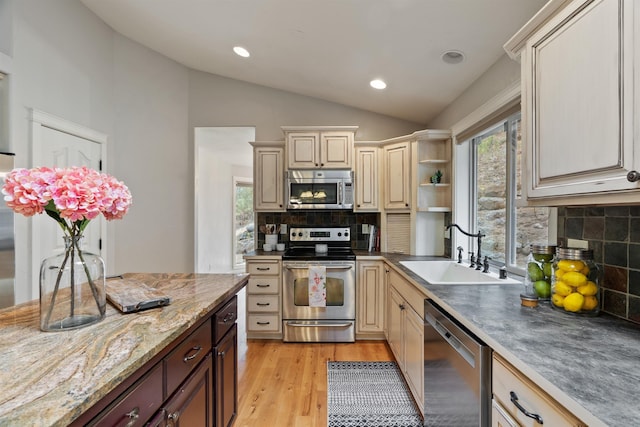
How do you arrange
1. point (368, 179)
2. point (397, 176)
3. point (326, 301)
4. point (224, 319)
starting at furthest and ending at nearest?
point (368, 179), point (397, 176), point (326, 301), point (224, 319)

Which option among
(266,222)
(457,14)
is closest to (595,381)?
(457,14)

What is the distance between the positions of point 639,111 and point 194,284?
74.7 inches

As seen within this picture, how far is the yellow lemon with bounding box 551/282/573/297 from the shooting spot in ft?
4.10

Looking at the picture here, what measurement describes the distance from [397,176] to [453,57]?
129cm

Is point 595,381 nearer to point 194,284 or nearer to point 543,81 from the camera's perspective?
point 543,81

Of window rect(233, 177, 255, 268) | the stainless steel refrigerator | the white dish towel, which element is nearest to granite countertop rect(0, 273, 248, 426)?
the stainless steel refrigerator

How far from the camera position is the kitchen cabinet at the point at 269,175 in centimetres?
335

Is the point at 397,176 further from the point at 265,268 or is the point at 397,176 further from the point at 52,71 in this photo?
the point at 52,71

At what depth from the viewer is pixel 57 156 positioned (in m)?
2.55

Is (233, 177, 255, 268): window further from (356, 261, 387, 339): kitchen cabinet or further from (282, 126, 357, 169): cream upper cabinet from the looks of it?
(356, 261, 387, 339): kitchen cabinet

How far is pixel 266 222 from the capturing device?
3639mm

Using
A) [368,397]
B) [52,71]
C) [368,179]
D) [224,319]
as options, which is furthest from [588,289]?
[52,71]

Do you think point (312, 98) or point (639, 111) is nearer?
point (639, 111)

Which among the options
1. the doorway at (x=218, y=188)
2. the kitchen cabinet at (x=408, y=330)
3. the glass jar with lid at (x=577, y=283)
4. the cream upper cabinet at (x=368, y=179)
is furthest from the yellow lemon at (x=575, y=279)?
the doorway at (x=218, y=188)
